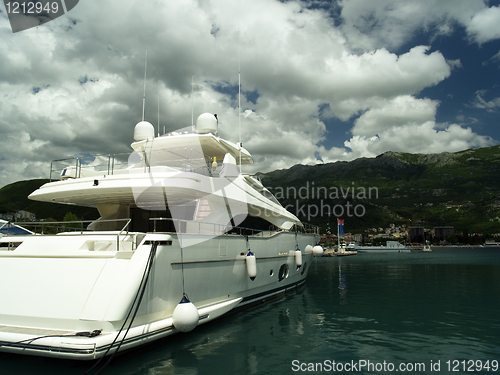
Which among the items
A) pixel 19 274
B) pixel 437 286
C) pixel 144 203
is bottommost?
pixel 437 286

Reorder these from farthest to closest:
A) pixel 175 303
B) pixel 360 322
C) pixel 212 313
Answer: pixel 360 322 < pixel 212 313 < pixel 175 303

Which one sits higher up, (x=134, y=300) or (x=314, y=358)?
(x=134, y=300)

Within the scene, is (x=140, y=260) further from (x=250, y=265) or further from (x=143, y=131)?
(x=143, y=131)

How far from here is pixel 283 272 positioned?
45.8ft

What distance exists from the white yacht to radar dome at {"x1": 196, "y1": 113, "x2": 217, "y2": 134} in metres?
0.04

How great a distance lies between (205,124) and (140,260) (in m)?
7.08

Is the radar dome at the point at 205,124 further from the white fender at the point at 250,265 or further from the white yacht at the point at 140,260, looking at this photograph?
the white fender at the point at 250,265

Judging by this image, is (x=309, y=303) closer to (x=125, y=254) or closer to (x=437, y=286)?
(x=125, y=254)

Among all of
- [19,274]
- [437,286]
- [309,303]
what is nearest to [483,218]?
[437,286]

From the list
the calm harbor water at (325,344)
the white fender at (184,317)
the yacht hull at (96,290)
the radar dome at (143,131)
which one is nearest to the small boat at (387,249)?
the calm harbor water at (325,344)

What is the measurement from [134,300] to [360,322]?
273 inches

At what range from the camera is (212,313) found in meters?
8.19

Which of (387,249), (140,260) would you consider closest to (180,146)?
(140,260)

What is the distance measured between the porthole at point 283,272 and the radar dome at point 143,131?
782 cm
